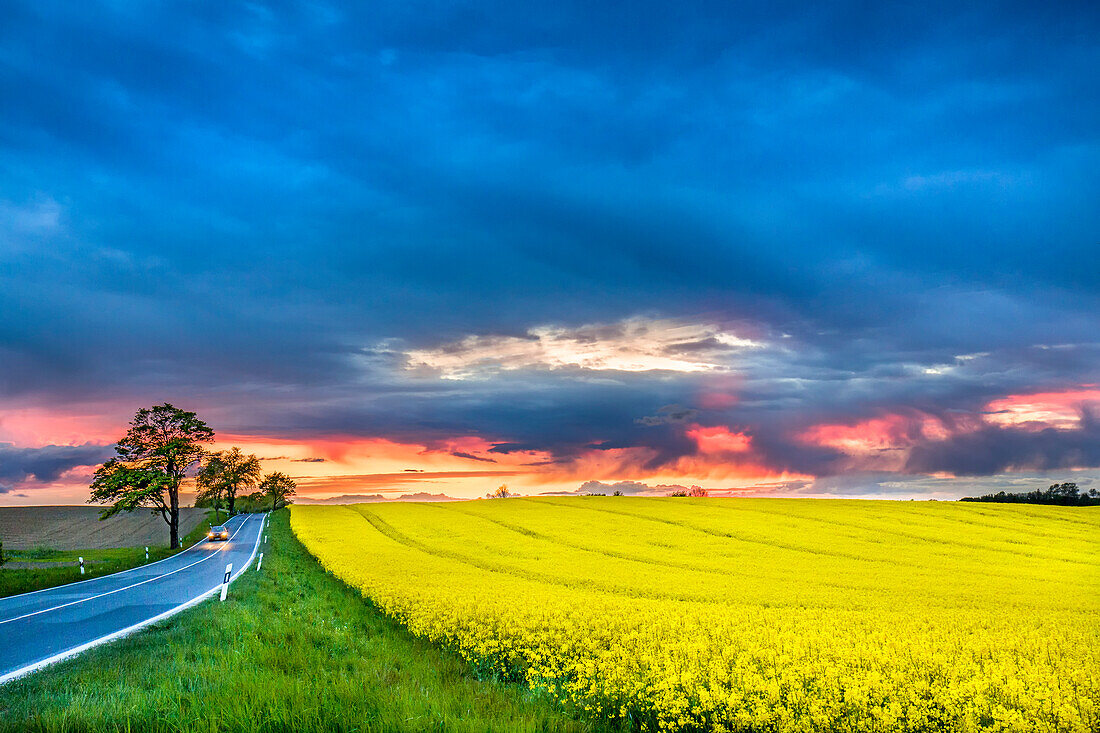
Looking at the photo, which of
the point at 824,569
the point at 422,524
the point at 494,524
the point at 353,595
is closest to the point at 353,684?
the point at 353,595

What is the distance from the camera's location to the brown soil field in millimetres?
63144

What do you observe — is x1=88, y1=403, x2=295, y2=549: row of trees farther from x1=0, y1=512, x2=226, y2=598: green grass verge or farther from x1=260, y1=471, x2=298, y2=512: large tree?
x1=260, y1=471, x2=298, y2=512: large tree

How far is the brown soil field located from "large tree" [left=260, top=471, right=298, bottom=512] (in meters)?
11.1

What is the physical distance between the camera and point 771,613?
1289cm

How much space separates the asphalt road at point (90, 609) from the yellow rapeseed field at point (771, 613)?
16.0 ft

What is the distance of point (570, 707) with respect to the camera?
7.70 m

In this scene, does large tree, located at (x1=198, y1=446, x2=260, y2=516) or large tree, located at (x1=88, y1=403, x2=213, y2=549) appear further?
large tree, located at (x1=198, y1=446, x2=260, y2=516)

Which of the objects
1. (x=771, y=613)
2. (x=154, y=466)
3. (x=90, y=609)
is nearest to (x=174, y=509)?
(x=154, y=466)

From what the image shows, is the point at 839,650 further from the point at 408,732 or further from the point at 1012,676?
the point at 408,732

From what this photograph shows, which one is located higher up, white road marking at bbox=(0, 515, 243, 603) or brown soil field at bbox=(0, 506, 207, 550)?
white road marking at bbox=(0, 515, 243, 603)

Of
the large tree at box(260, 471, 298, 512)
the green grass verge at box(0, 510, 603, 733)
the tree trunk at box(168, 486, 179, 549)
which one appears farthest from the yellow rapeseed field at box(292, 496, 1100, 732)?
the large tree at box(260, 471, 298, 512)

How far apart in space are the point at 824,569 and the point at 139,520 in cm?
8737

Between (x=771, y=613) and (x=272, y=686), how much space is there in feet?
32.4

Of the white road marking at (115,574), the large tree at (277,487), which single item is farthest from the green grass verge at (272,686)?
the large tree at (277,487)
